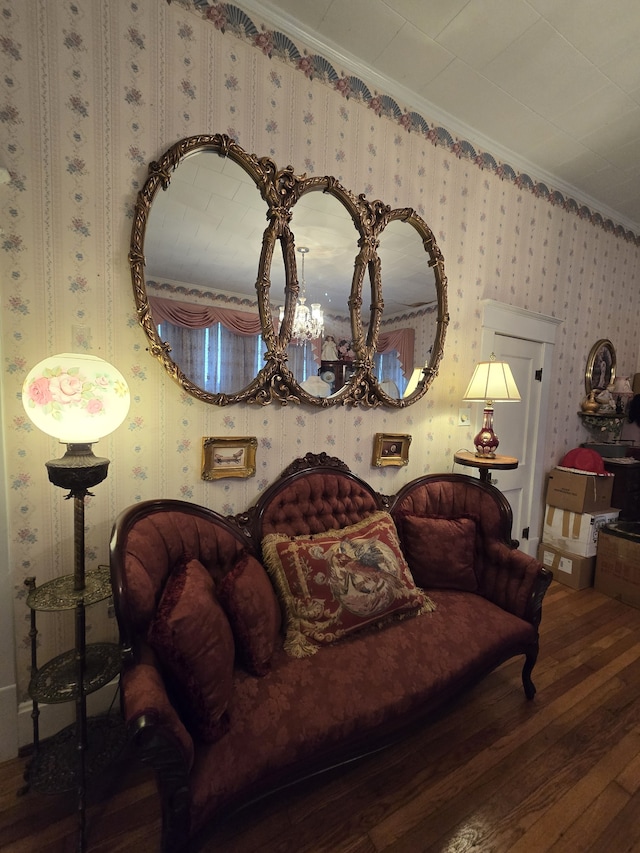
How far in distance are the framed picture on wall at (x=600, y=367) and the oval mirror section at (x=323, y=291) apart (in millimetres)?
2659

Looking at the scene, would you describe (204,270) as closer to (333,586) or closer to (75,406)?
(75,406)

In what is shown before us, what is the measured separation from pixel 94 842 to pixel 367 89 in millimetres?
3390

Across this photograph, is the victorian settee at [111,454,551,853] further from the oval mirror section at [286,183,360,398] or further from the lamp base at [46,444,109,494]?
the oval mirror section at [286,183,360,398]

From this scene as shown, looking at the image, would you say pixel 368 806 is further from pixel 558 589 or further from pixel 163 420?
pixel 558 589

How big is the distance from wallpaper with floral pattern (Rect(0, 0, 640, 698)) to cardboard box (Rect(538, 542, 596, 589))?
1784mm

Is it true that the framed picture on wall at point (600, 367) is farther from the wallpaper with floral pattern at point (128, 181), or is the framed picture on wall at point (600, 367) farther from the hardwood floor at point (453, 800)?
the hardwood floor at point (453, 800)

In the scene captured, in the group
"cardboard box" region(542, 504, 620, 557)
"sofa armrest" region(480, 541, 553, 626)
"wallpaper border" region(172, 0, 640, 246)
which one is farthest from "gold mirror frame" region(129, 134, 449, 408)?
"cardboard box" region(542, 504, 620, 557)

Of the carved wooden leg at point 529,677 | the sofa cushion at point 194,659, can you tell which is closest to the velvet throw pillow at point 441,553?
the carved wooden leg at point 529,677

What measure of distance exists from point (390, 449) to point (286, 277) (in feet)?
3.77

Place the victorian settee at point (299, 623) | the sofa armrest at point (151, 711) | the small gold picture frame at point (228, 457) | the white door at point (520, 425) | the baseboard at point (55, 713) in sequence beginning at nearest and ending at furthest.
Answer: the sofa armrest at point (151, 711)
the victorian settee at point (299, 623)
the baseboard at point (55, 713)
the small gold picture frame at point (228, 457)
the white door at point (520, 425)

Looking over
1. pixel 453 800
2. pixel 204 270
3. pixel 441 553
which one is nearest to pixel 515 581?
pixel 441 553

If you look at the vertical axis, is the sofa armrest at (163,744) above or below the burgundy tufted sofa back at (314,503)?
below

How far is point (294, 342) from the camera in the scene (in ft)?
5.91

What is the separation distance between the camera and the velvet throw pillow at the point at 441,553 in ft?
6.11
